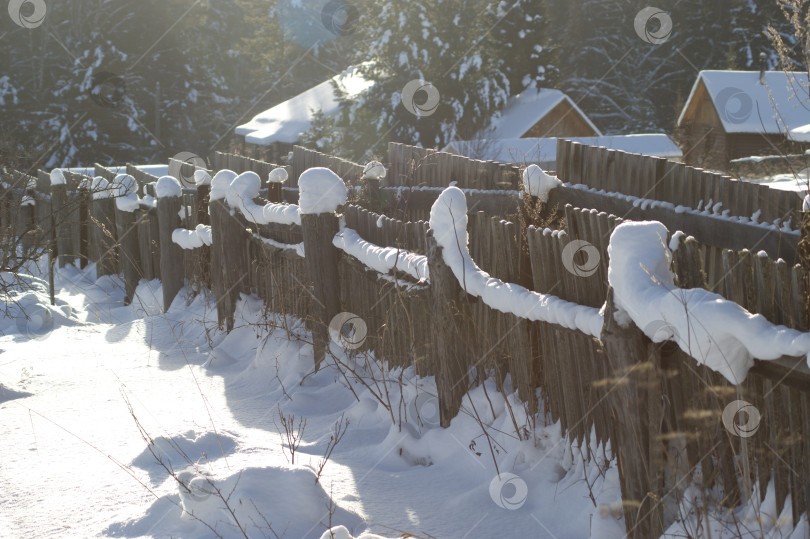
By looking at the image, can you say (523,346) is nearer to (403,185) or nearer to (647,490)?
(647,490)

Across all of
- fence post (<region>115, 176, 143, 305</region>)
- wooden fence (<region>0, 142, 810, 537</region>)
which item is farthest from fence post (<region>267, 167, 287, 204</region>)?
fence post (<region>115, 176, 143, 305</region>)

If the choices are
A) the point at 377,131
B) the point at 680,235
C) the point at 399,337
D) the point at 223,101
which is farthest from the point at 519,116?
the point at 680,235

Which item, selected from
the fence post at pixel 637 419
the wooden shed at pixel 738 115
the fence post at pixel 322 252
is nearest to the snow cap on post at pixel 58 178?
the fence post at pixel 322 252

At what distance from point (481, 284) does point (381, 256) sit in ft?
3.35

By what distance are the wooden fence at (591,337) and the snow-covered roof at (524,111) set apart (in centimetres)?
2016

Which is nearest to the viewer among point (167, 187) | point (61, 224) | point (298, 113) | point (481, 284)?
point (481, 284)

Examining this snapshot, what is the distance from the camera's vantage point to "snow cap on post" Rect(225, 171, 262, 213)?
7023 mm

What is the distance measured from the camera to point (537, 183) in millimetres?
5699

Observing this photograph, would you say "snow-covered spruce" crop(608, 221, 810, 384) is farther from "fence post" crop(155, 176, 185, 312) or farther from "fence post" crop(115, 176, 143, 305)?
"fence post" crop(115, 176, 143, 305)

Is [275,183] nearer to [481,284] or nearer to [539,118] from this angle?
[481,284]

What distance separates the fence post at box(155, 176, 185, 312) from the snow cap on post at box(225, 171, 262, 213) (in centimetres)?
175

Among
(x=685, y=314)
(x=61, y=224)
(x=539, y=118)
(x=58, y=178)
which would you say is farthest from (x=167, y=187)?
(x=539, y=118)

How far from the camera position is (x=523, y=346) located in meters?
3.98

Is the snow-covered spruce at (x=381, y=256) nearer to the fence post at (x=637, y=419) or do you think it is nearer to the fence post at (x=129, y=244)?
the fence post at (x=637, y=419)
